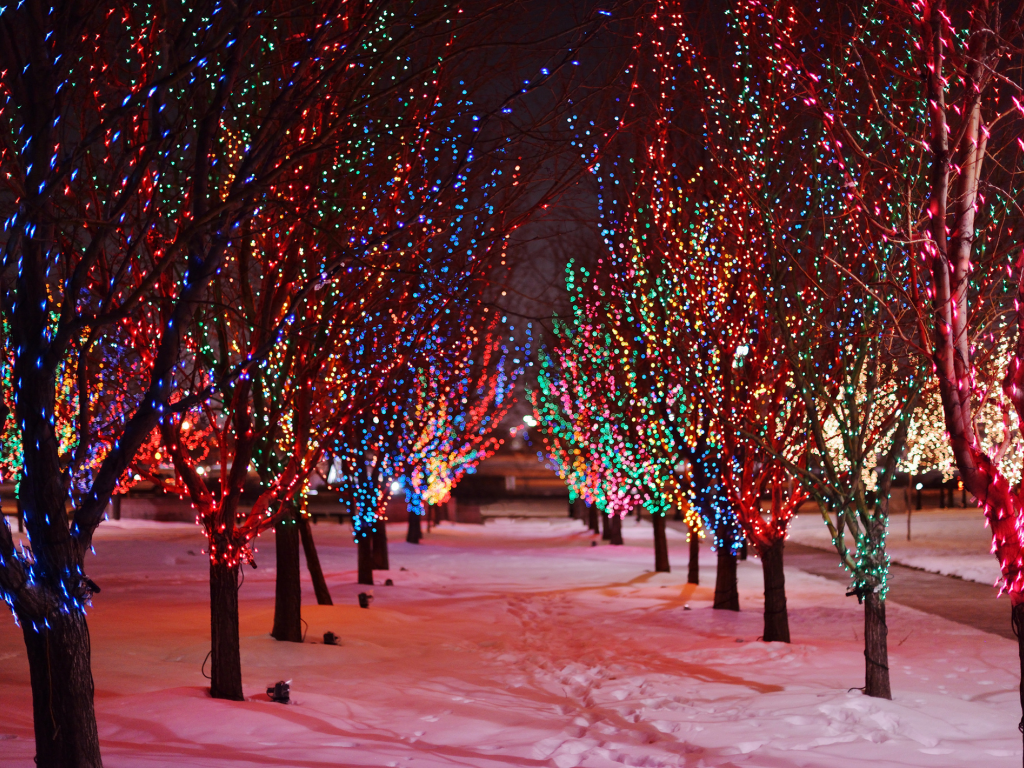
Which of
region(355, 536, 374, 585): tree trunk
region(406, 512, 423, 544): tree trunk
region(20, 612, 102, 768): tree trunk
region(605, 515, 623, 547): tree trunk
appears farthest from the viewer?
region(605, 515, 623, 547): tree trunk

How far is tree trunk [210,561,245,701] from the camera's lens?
24.0 ft

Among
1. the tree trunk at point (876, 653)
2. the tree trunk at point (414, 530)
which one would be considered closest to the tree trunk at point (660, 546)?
the tree trunk at point (414, 530)

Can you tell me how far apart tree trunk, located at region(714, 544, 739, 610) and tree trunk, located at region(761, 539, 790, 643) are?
320 centimetres

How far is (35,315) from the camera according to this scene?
427 cm

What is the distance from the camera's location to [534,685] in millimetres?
9000

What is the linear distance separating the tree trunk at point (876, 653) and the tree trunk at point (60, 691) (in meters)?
6.26

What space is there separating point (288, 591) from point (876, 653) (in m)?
6.16

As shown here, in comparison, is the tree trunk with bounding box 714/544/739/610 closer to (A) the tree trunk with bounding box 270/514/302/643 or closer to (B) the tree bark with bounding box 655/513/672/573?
(B) the tree bark with bounding box 655/513/672/573

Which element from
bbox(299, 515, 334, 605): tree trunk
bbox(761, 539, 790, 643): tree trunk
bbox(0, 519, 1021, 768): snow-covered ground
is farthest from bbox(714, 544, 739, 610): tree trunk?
bbox(299, 515, 334, 605): tree trunk

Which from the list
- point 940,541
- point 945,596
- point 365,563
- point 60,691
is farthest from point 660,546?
point 60,691

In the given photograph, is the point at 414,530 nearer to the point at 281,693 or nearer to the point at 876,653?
the point at 281,693

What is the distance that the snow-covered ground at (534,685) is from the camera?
20.3 feet

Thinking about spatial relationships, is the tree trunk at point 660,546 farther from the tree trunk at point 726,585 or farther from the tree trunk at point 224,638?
the tree trunk at point 224,638

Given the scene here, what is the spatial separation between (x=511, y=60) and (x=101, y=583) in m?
12.4
